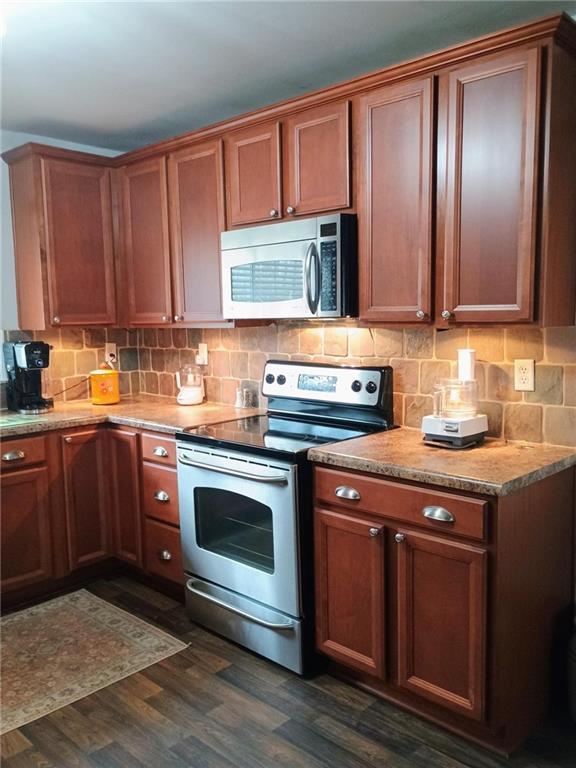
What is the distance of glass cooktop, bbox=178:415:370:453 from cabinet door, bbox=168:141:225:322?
1.92ft

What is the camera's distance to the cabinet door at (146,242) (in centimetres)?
338

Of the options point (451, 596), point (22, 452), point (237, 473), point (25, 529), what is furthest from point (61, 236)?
point (451, 596)

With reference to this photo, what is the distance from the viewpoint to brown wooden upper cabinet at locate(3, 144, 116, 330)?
3.40 meters

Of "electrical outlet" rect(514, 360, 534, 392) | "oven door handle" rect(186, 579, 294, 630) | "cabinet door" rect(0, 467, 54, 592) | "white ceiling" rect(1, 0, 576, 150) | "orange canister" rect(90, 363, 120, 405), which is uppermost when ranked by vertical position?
"white ceiling" rect(1, 0, 576, 150)

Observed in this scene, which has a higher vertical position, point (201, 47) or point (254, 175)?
point (201, 47)

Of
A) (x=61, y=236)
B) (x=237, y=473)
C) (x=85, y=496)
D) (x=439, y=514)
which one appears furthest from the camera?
(x=61, y=236)

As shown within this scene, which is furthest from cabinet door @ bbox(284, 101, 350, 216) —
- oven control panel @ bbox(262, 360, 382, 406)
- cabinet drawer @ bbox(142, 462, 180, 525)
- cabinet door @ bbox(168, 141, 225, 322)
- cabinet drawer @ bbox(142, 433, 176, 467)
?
cabinet drawer @ bbox(142, 462, 180, 525)

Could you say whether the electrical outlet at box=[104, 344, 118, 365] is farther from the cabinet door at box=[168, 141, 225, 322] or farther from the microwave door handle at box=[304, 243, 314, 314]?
the microwave door handle at box=[304, 243, 314, 314]

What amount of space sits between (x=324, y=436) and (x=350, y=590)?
0.64m

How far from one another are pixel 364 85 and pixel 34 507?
2.45 m

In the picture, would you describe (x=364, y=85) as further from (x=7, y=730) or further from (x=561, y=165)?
→ (x=7, y=730)

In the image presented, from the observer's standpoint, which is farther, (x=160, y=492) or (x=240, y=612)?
(x=160, y=492)

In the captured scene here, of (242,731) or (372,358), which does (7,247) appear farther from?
(242,731)

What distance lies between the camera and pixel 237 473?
2578 millimetres
